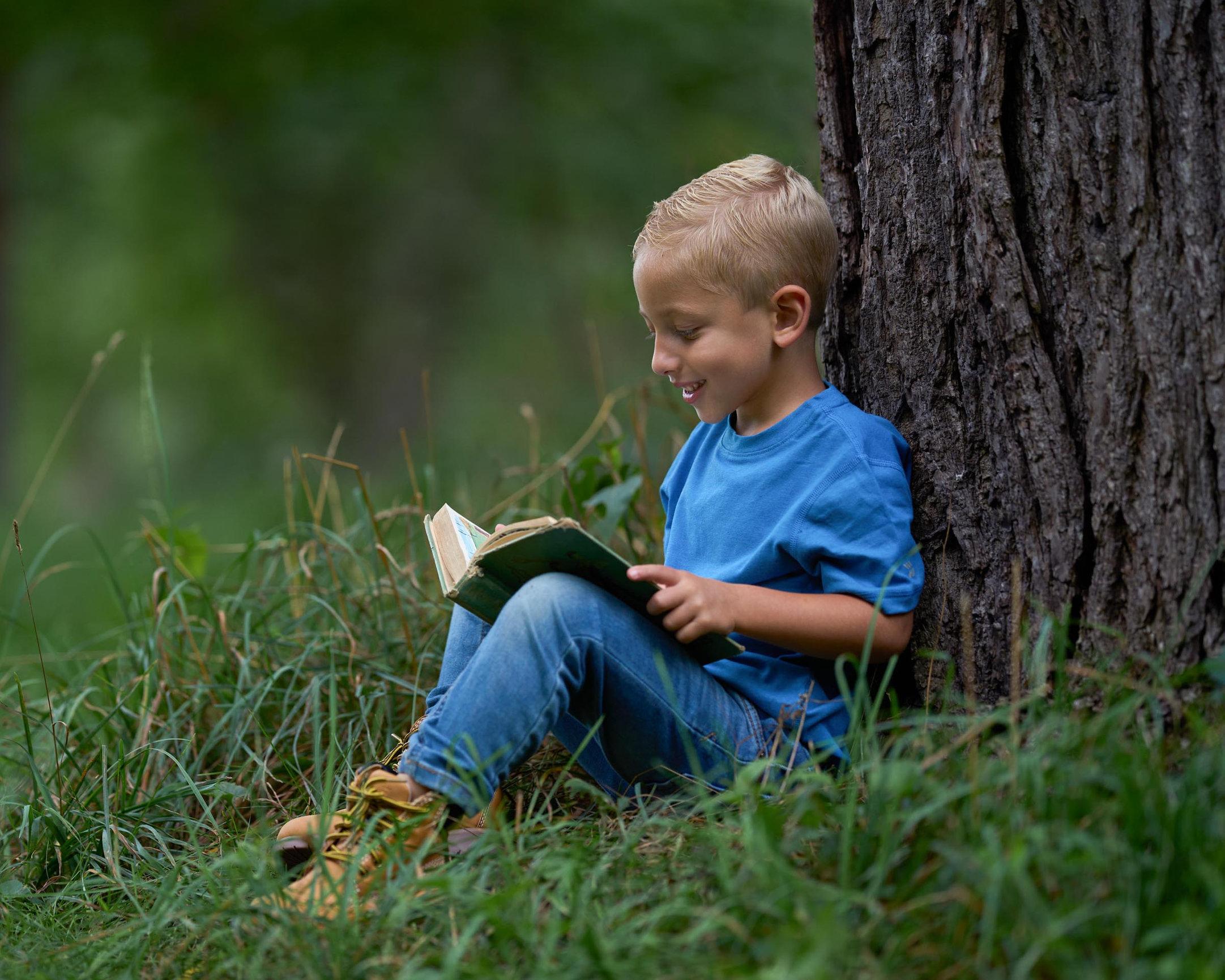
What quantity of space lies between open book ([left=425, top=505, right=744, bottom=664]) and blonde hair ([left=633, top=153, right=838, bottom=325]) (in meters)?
0.54

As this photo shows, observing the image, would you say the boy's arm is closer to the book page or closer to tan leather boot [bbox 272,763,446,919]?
the book page

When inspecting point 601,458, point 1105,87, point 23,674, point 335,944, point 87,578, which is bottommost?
Result: point 87,578

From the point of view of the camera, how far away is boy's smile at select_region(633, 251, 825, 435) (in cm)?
195

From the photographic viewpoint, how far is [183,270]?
466 inches

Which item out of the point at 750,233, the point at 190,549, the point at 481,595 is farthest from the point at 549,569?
the point at 190,549

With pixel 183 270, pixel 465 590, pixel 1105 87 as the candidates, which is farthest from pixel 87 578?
pixel 183 270

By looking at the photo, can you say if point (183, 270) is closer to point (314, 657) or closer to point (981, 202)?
point (314, 657)

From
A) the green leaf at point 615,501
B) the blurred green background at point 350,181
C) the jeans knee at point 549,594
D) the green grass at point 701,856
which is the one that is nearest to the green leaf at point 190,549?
the green grass at point 701,856

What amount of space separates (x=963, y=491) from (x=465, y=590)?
2.84 ft

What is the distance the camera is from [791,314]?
1.99 metres

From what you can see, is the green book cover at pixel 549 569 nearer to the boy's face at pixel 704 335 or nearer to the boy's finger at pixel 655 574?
the boy's finger at pixel 655 574

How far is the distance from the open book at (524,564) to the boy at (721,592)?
3 cm

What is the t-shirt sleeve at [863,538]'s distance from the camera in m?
1.81

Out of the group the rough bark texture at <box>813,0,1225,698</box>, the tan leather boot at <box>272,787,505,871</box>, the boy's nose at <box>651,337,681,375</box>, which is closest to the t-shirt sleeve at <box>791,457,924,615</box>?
the rough bark texture at <box>813,0,1225,698</box>
